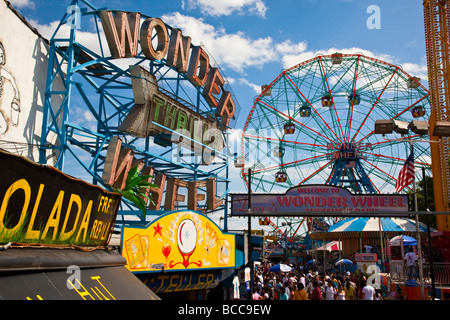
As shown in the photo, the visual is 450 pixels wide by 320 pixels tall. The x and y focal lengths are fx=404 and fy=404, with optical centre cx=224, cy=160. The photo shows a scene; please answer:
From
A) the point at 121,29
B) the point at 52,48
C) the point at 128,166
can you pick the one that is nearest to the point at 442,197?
the point at 128,166

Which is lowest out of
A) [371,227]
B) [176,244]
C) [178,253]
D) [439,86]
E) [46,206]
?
[178,253]

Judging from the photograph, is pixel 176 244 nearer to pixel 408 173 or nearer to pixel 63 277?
pixel 63 277

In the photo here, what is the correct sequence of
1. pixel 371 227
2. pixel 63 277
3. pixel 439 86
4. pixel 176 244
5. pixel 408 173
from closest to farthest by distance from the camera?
pixel 63 277, pixel 176 244, pixel 408 173, pixel 439 86, pixel 371 227

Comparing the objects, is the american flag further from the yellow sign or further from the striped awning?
the striped awning

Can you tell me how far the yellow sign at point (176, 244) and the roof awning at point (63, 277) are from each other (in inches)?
138

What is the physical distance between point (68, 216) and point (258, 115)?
38226 millimetres

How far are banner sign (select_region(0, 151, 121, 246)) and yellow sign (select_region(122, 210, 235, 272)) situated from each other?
12.2ft

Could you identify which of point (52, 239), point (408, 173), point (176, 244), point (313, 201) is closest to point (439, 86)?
point (408, 173)

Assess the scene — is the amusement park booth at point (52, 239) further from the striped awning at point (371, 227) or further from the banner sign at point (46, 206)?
→ the striped awning at point (371, 227)

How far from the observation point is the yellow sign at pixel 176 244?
11766mm

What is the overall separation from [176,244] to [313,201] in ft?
28.2

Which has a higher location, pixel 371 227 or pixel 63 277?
pixel 371 227

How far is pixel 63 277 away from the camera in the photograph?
19.7ft
